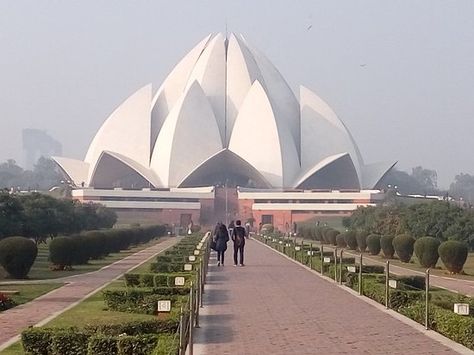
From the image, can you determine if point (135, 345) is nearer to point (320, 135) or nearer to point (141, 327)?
point (141, 327)

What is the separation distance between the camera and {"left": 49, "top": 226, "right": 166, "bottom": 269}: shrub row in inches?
652

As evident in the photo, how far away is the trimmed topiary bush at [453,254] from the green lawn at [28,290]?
Result: 25.3 ft

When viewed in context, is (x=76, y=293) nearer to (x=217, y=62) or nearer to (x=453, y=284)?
(x=453, y=284)

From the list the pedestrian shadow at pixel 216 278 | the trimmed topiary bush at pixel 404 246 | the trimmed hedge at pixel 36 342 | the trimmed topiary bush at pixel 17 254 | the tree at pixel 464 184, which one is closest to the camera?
the trimmed hedge at pixel 36 342

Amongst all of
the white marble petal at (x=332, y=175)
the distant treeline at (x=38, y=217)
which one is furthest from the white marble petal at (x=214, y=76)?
the distant treeline at (x=38, y=217)

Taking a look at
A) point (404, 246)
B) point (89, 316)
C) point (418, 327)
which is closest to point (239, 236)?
point (404, 246)

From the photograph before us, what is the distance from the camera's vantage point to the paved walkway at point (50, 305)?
8289 mm

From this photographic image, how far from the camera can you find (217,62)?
60750 millimetres

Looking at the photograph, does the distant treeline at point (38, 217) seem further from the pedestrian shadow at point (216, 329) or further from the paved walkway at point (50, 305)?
the pedestrian shadow at point (216, 329)

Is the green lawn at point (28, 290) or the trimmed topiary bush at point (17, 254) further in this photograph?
the trimmed topiary bush at point (17, 254)

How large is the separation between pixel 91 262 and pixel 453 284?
A: 355 inches

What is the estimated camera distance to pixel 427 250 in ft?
60.2

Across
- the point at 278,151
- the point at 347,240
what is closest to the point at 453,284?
the point at 347,240

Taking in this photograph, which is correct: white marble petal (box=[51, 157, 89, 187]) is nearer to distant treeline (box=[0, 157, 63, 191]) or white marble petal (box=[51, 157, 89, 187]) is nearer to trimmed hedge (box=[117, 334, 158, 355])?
distant treeline (box=[0, 157, 63, 191])
